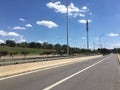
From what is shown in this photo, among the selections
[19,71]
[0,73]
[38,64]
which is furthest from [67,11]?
[0,73]

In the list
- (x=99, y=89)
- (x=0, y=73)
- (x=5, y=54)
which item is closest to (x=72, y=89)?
(x=99, y=89)

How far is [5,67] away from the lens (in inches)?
795

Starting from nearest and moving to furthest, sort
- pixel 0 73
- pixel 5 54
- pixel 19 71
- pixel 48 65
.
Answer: pixel 0 73
pixel 19 71
pixel 48 65
pixel 5 54

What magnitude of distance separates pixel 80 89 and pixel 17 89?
9.46ft

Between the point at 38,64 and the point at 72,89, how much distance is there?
1672cm

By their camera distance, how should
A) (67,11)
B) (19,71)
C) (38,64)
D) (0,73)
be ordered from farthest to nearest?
(67,11)
(38,64)
(19,71)
(0,73)

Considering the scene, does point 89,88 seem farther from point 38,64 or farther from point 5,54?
point 5,54

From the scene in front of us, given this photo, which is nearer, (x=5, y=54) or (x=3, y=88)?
(x=3, y=88)

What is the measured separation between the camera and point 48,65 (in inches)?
1337

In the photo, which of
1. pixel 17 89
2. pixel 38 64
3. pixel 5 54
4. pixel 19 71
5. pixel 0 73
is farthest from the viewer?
pixel 5 54

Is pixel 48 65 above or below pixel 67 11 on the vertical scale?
below

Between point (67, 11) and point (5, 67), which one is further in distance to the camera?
point (67, 11)

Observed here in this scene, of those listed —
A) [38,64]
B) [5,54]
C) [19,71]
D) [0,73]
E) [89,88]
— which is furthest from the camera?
[5,54]

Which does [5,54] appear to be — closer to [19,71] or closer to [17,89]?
[19,71]
